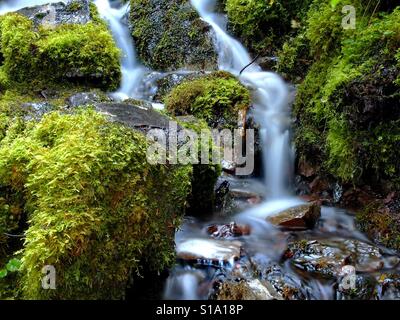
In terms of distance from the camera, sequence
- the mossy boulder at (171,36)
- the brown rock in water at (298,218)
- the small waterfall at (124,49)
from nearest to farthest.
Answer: the brown rock in water at (298,218)
the small waterfall at (124,49)
the mossy boulder at (171,36)

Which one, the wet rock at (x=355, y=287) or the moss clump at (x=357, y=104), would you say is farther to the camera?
the moss clump at (x=357, y=104)

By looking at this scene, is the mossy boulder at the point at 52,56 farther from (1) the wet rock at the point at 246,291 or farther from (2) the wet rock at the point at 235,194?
(1) the wet rock at the point at 246,291

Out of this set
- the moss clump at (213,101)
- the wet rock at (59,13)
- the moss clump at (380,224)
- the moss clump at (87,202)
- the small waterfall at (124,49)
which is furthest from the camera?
the wet rock at (59,13)

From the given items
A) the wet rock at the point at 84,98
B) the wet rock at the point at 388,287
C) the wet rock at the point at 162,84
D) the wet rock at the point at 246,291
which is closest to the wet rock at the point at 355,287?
the wet rock at the point at 388,287

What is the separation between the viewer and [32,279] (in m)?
2.51

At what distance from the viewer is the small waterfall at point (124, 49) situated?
24.3 ft

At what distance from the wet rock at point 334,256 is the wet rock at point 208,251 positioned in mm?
583

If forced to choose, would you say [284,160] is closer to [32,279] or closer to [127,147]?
[127,147]

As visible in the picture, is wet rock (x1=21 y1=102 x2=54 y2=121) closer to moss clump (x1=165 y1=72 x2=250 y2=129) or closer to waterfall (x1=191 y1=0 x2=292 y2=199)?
moss clump (x1=165 y1=72 x2=250 y2=129)

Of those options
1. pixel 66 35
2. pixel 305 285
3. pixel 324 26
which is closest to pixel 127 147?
pixel 305 285

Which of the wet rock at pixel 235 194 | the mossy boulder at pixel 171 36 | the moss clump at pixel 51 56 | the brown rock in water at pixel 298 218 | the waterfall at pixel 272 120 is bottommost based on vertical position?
the brown rock in water at pixel 298 218

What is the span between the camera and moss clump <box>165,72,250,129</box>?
6.19 metres

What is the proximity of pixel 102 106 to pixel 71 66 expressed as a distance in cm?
312

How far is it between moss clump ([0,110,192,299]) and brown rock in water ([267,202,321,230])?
6.25 ft
